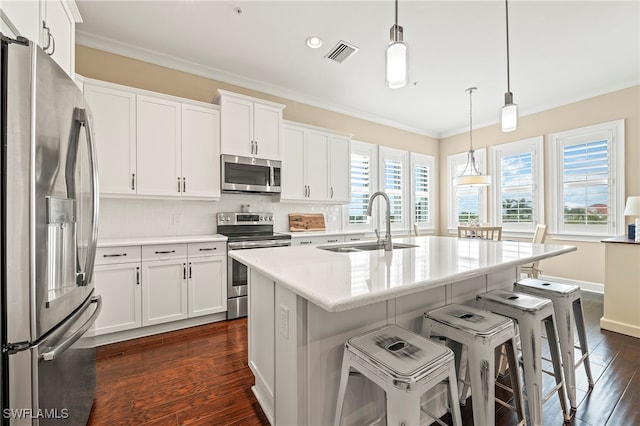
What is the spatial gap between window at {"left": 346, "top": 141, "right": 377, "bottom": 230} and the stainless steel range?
64.2 inches

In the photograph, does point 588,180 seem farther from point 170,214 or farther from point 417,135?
point 170,214

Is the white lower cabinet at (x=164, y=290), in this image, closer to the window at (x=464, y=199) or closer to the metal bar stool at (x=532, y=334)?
the metal bar stool at (x=532, y=334)

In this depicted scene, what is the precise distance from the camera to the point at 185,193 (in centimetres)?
308

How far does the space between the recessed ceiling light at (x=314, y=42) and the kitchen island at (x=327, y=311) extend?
92.9 inches

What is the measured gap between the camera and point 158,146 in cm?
295

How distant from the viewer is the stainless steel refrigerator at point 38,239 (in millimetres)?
932

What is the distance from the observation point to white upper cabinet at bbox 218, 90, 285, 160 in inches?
128

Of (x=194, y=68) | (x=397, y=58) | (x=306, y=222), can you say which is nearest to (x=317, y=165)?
(x=306, y=222)

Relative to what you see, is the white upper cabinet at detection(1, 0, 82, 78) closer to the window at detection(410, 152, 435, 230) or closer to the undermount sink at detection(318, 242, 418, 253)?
the undermount sink at detection(318, 242, 418, 253)

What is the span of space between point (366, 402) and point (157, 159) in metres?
2.93

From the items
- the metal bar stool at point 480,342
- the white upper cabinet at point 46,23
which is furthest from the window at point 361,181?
the white upper cabinet at point 46,23

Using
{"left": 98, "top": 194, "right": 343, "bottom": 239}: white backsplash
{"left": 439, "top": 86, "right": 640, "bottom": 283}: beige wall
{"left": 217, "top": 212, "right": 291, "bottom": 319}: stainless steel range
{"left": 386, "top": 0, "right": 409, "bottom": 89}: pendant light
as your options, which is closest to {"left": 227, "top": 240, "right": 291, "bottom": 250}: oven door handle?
{"left": 217, "top": 212, "right": 291, "bottom": 319}: stainless steel range

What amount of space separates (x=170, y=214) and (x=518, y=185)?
550 centimetres

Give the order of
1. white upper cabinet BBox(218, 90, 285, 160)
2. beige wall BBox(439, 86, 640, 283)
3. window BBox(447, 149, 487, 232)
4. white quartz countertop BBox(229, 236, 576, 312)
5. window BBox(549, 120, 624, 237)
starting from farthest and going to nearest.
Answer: window BBox(447, 149, 487, 232) < window BBox(549, 120, 624, 237) < beige wall BBox(439, 86, 640, 283) < white upper cabinet BBox(218, 90, 285, 160) < white quartz countertop BBox(229, 236, 576, 312)
